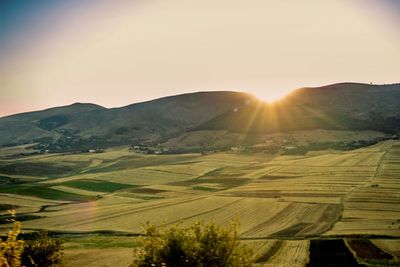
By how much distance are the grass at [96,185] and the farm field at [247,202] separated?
1.05 feet

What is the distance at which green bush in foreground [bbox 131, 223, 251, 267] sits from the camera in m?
29.1

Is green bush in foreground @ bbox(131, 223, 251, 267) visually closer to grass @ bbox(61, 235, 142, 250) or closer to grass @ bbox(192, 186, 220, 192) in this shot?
grass @ bbox(61, 235, 142, 250)

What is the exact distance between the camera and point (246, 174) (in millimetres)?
154750

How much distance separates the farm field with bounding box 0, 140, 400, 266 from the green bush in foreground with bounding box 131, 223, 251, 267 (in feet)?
36.9

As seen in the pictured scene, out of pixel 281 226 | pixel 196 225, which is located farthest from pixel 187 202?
pixel 196 225

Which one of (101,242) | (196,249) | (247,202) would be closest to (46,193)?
(101,242)

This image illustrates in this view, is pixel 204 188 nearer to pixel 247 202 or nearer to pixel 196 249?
pixel 247 202

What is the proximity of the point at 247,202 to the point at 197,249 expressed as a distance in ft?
232

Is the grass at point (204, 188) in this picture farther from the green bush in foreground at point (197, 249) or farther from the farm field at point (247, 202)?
the green bush in foreground at point (197, 249)

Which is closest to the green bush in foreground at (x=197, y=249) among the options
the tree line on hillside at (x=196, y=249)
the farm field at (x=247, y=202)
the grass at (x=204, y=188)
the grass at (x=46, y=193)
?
the tree line on hillside at (x=196, y=249)

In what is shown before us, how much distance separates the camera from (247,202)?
99188 millimetres

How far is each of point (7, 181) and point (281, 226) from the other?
115 meters

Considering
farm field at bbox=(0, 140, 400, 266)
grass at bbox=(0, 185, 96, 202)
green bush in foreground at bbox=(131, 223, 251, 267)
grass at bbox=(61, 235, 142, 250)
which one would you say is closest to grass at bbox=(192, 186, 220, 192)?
farm field at bbox=(0, 140, 400, 266)

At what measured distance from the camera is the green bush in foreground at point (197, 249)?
95.6 ft
